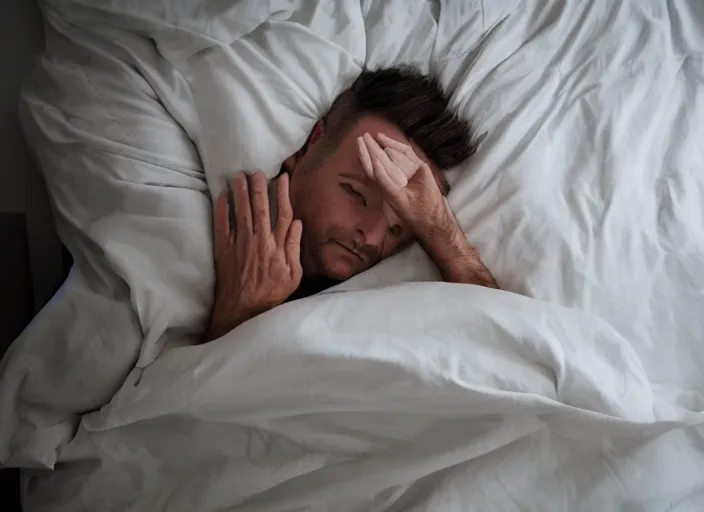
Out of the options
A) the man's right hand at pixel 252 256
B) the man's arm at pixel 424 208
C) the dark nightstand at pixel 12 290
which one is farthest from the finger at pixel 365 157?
the dark nightstand at pixel 12 290

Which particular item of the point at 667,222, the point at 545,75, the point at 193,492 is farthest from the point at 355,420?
the point at 545,75

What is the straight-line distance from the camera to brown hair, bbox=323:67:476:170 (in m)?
1.02

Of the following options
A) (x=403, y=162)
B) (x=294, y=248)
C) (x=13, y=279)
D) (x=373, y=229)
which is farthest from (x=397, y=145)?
(x=13, y=279)

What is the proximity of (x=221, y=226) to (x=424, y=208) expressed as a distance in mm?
315

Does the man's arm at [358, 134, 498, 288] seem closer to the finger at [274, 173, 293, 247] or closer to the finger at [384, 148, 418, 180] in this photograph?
the finger at [384, 148, 418, 180]

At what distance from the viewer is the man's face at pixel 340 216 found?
956mm

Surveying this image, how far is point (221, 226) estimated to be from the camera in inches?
34.4

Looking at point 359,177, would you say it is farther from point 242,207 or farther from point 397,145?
point 242,207

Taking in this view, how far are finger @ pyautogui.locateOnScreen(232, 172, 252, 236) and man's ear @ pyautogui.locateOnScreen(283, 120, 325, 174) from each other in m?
0.13

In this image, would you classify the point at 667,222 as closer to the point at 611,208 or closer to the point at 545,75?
the point at 611,208

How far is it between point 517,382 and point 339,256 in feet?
1.12

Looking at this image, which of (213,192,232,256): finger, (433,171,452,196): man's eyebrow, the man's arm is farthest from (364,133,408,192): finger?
(213,192,232,256): finger

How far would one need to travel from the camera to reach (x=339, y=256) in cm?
96

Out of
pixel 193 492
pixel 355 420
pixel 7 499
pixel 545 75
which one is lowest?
pixel 7 499
